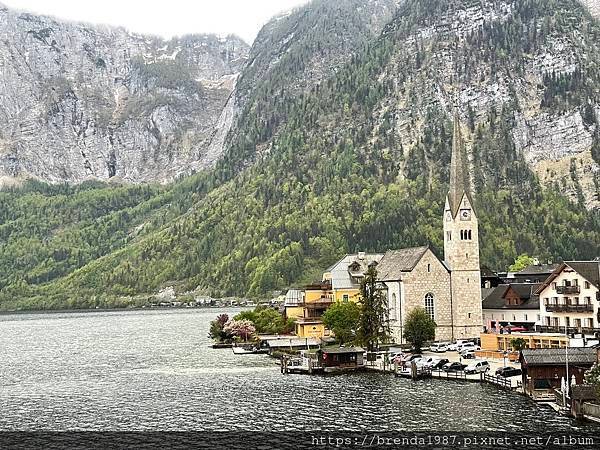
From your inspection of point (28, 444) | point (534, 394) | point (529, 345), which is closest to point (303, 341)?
point (529, 345)

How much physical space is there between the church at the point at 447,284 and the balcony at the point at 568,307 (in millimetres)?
13339

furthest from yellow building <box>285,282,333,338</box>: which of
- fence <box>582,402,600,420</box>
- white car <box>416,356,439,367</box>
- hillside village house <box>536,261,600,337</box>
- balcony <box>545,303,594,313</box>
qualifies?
fence <box>582,402,600,420</box>

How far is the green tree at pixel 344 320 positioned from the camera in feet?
437

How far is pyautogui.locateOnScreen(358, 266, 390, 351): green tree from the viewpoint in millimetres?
124562

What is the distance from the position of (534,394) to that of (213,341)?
10294 cm

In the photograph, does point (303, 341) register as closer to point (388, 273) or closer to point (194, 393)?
point (388, 273)

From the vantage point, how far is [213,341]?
17912 centimetres

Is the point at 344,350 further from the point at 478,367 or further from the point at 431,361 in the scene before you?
the point at 478,367

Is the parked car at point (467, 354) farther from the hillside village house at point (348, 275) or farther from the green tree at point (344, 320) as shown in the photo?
the hillside village house at point (348, 275)

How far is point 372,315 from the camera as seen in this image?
408 ft

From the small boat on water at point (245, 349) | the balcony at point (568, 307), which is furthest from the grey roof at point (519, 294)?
the small boat on water at point (245, 349)

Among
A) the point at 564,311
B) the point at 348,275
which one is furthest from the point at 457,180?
the point at 564,311

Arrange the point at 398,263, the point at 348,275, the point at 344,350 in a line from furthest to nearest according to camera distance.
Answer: the point at 348,275 → the point at 398,263 → the point at 344,350

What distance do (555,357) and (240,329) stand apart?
300ft
